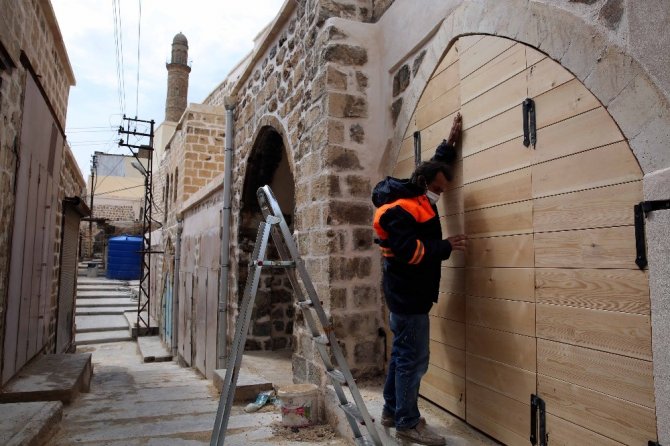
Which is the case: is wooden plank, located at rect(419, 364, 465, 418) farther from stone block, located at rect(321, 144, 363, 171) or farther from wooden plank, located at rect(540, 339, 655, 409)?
stone block, located at rect(321, 144, 363, 171)

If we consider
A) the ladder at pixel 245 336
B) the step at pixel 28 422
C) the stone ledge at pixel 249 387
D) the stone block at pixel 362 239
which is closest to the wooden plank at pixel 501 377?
the ladder at pixel 245 336

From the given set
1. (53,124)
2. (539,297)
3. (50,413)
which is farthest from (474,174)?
(53,124)

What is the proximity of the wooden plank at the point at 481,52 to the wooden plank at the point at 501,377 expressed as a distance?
60.7 inches

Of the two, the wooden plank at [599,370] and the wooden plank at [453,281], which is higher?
the wooden plank at [453,281]

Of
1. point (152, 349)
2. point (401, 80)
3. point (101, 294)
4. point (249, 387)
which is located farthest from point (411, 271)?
point (101, 294)

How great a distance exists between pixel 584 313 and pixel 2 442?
2938mm

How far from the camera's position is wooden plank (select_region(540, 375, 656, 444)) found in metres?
1.61

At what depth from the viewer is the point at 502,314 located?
7.54ft

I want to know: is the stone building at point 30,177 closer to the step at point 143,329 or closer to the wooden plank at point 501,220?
the wooden plank at point 501,220

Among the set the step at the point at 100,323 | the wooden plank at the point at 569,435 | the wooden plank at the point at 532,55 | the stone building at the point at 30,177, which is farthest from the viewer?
the step at the point at 100,323

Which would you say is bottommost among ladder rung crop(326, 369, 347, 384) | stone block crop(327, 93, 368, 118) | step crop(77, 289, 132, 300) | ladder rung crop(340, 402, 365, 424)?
step crop(77, 289, 132, 300)

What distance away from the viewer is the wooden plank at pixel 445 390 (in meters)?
2.62

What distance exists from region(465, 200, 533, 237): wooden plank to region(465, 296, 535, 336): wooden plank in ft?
1.10

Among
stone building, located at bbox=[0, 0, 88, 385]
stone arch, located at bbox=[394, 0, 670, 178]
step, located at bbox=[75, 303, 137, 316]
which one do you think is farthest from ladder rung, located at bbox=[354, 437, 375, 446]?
step, located at bbox=[75, 303, 137, 316]
